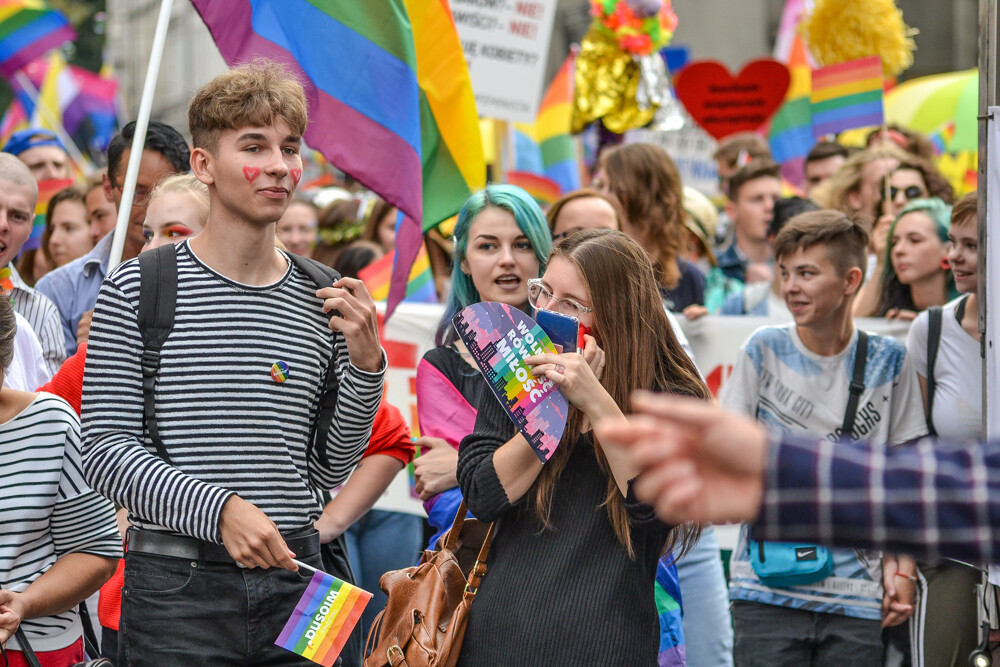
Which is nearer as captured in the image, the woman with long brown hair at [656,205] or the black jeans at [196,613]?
the black jeans at [196,613]

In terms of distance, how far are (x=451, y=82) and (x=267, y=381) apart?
2.53m

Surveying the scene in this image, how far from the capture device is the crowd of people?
2779 millimetres

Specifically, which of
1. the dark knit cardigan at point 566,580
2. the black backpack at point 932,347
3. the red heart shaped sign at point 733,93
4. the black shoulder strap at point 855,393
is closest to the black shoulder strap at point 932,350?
the black backpack at point 932,347

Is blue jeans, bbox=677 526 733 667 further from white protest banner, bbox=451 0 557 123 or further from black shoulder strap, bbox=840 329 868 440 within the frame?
white protest banner, bbox=451 0 557 123

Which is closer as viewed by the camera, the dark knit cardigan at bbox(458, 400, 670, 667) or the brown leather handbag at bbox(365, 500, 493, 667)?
the dark knit cardigan at bbox(458, 400, 670, 667)

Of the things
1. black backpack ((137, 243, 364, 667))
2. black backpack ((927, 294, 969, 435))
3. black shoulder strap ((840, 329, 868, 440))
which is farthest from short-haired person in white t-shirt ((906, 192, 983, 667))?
black backpack ((137, 243, 364, 667))

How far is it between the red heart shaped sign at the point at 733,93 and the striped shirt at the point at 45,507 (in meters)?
7.44

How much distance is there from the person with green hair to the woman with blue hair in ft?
5.84

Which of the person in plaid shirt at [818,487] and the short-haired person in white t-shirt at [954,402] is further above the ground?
the person in plaid shirt at [818,487]

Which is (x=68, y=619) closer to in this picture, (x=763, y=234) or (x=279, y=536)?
(x=279, y=536)

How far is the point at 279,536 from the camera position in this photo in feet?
8.71

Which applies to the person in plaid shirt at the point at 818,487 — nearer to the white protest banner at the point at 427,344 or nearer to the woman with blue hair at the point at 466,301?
the woman with blue hair at the point at 466,301

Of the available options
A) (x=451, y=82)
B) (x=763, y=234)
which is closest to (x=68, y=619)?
(x=451, y=82)

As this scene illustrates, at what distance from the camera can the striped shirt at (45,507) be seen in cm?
304
